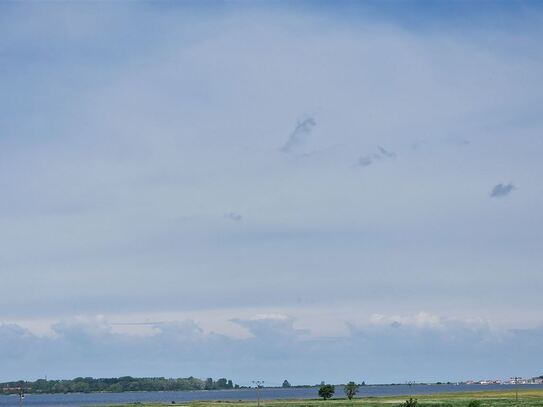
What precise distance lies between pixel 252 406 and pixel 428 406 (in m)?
39.8

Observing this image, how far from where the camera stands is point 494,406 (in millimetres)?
146625

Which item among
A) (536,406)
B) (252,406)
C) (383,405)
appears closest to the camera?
(536,406)

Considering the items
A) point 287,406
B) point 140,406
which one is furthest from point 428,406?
point 140,406

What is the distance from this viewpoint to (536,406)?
143625mm

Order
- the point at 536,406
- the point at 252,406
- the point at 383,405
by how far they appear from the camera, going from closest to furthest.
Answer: the point at 536,406 < the point at 383,405 < the point at 252,406

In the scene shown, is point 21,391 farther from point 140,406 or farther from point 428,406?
point 428,406

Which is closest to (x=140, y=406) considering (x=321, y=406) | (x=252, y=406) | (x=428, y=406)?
(x=252, y=406)

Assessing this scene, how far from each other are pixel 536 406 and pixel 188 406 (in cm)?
7198

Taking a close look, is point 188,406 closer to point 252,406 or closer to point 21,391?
point 252,406

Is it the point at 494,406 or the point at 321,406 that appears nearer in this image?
the point at 494,406

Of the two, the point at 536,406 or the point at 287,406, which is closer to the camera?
the point at 536,406

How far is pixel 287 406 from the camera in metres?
171

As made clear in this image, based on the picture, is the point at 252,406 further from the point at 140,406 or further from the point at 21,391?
the point at 21,391

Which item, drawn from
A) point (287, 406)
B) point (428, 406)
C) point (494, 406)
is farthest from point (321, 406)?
point (494, 406)
